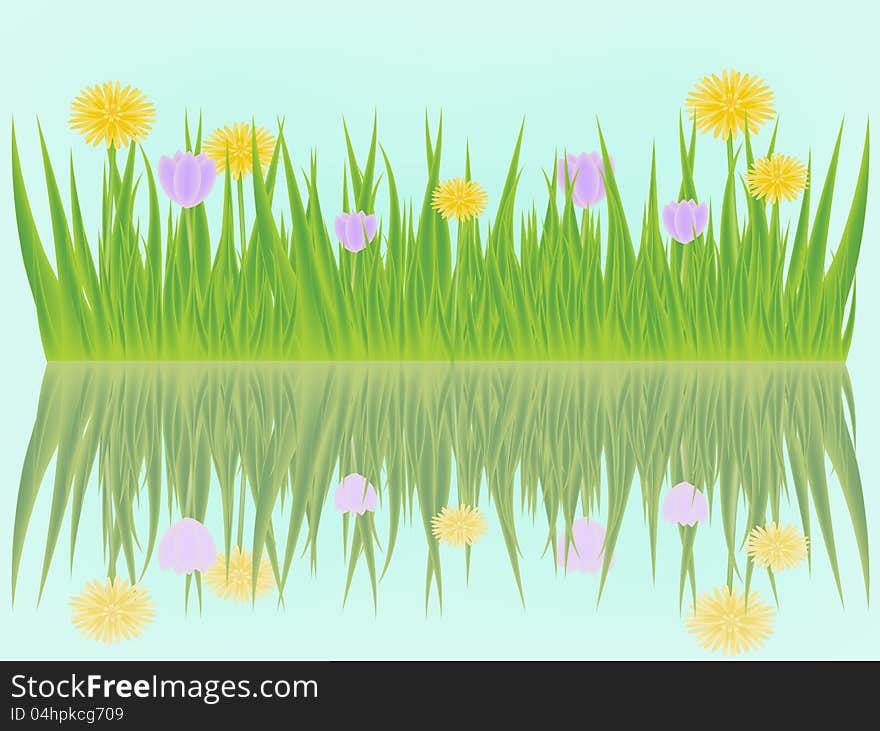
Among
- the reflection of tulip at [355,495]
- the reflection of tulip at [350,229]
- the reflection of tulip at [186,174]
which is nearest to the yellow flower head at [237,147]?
the reflection of tulip at [186,174]

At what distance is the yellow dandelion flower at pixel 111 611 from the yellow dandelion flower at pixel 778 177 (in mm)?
3186

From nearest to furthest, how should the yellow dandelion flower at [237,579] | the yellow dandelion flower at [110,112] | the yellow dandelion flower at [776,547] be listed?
the yellow dandelion flower at [237,579] < the yellow dandelion flower at [776,547] < the yellow dandelion flower at [110,112]

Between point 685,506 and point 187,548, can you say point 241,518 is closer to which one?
point 187,548

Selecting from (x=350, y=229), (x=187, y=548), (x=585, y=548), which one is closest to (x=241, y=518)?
(x=187, y=548)

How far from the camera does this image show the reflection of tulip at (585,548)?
2643mm

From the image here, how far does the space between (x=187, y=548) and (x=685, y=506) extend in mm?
1251

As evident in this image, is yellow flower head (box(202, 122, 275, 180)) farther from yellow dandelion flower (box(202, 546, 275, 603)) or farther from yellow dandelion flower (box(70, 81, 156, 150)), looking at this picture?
yellow dandelion flower (box(202, 546, 275, 603))

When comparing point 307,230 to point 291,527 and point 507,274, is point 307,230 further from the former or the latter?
point 291,527

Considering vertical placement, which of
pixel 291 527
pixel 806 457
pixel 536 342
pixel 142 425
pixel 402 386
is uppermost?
pixel 536 342

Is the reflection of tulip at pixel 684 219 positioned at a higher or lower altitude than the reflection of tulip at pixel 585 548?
higher

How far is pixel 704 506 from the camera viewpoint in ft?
9.23

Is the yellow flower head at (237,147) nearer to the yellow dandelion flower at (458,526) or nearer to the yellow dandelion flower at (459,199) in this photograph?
the yellow dandelion flower at (459,199)

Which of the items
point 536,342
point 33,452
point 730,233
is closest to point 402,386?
point 536,342

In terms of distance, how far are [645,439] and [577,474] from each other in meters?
0.35
